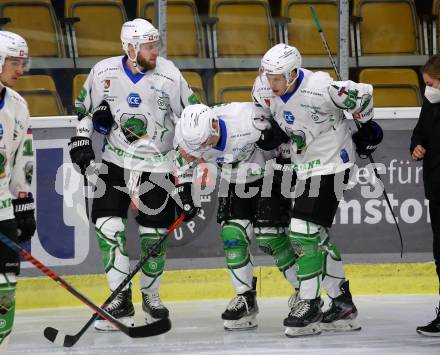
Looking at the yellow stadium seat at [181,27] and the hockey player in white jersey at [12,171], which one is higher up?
the yellow stadium seat at [181,27]

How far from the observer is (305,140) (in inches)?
231

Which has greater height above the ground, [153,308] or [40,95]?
[40,95]

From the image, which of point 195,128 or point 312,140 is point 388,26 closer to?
point 312,140

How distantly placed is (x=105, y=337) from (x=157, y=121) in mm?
1107

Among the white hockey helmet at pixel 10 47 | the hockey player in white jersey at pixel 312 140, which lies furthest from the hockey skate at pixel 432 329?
the white hockey helmet at pixel 10 47

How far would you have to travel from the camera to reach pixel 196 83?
7.32 meters

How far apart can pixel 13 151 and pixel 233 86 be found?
2.59 metres

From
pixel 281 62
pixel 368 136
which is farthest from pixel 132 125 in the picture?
pixel 368 136

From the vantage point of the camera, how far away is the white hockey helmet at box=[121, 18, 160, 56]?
604 centimetres

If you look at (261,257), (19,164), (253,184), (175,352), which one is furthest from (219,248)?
(19,164)

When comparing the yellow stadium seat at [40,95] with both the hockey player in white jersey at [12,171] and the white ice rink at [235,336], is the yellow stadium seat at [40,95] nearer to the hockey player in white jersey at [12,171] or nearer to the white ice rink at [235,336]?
the white ice rink at [235,336]

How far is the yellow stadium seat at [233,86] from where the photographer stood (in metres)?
7.34

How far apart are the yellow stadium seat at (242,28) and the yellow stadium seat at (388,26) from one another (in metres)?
0.59

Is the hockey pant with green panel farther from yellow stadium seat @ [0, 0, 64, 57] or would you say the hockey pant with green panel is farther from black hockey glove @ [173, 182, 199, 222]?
yellow stadium seat @ [0, 0, 64, 57]
